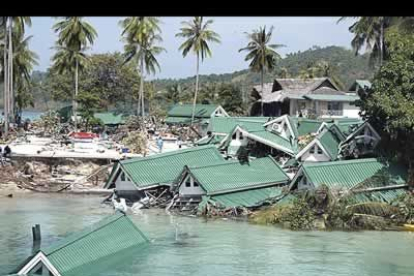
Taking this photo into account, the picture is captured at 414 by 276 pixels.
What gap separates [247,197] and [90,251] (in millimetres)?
10375

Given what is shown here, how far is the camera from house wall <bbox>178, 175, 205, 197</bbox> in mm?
27236

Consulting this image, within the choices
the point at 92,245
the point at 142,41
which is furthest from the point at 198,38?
the point at 92,245

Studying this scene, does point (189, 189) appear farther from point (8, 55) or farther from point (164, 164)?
point (8, 55)

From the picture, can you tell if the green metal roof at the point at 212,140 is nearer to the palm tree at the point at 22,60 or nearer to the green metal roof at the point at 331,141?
the green metal roof at the point at 331,141

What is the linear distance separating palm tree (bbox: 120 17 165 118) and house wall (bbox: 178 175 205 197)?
2022 cm

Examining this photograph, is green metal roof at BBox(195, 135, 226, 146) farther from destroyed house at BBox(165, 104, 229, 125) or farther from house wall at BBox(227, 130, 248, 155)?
destroyed house at BBox(165, 104, 229, 125)

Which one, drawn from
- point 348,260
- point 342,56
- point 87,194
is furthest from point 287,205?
point 342,56

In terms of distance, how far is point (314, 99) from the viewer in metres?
48.7

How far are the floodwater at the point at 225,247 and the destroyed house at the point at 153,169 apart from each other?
4.82ft

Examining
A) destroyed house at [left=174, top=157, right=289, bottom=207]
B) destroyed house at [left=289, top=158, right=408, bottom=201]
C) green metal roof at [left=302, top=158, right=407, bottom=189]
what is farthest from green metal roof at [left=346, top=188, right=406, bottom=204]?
destroyed house at [left=174, top=157, right=289, bottom=207]

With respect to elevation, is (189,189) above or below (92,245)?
above

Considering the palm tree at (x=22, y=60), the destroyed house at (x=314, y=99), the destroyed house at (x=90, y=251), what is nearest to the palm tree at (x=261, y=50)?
the destroyed house at (x=314, y=99)

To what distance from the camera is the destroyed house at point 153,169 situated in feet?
93.3
